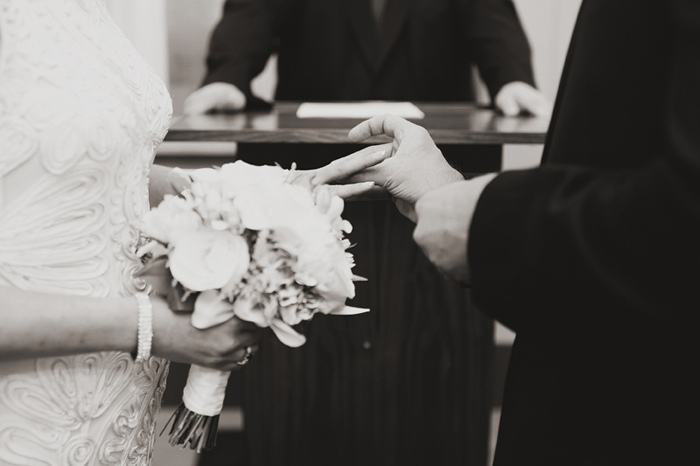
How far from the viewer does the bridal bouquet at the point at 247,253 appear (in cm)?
100

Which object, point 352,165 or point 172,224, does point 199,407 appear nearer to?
point 172,224

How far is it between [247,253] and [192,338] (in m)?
0.17

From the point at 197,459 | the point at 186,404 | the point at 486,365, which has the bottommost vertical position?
the point at 197,459

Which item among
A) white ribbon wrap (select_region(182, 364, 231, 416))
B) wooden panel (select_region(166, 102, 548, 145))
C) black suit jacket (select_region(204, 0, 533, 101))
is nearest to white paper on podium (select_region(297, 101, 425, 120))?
wooden panel (select_region(166, 102, 548, 145))

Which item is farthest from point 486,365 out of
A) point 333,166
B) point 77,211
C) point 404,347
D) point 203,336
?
point 77,211

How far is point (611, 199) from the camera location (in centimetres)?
70

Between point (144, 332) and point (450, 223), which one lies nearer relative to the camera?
point (450, 223)

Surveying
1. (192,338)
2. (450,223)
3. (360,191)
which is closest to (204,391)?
(192,338)

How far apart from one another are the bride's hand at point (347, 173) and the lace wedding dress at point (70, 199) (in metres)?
0.28

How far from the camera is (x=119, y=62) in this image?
1174 mm

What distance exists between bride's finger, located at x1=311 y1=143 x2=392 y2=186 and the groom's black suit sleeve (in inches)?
15.4

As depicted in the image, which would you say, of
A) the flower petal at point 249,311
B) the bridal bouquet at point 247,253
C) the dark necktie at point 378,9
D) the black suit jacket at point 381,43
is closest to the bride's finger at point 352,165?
the bridal bouquet at point 247,253

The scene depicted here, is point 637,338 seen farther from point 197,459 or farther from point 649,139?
point 197,459

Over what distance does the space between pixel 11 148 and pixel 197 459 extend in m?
2.04
